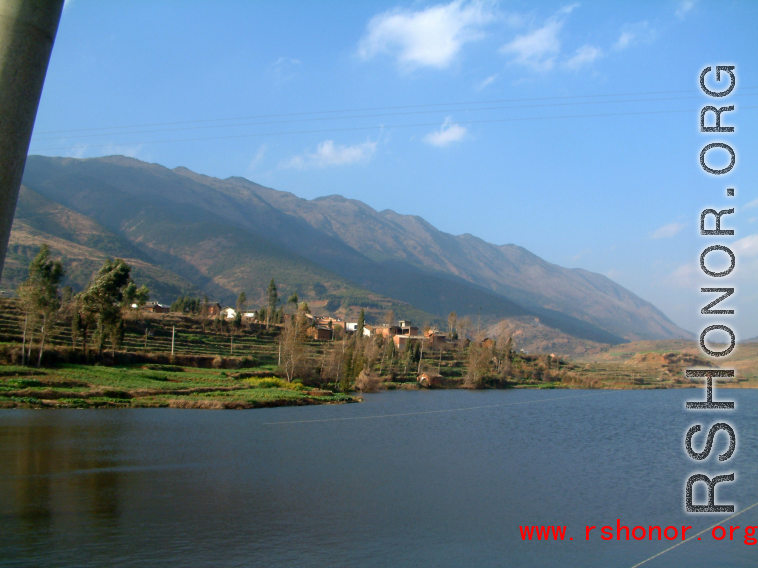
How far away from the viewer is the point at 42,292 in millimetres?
50062

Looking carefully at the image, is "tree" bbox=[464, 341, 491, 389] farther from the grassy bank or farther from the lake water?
the lake water

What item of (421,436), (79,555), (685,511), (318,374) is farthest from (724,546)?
(318,374)

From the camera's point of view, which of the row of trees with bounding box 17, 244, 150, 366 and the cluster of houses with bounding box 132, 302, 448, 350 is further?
the cluster of houses with bounding box 132, 302, 448, 350

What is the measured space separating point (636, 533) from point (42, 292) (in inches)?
2007

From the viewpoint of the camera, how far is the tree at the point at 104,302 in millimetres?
54281

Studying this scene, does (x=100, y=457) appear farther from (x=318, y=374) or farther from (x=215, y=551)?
(x=318, y=374)

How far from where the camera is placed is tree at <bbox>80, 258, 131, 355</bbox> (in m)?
54.3

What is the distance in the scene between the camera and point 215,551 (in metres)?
15.0

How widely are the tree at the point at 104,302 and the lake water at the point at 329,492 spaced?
64.7 feet

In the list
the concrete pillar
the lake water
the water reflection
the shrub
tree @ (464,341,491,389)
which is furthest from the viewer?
tree @ (464,341,491,389)

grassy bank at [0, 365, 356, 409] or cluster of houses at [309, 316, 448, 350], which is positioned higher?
→ cluster of houses at [309, 316, 448, 350]

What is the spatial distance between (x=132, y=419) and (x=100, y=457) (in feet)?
36.5

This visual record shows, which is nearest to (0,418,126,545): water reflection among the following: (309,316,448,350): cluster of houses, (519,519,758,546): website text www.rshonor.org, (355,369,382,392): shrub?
(519,519,758,546): website text www.rshonor.org

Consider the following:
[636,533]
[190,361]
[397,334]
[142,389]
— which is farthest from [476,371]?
[636,533]
